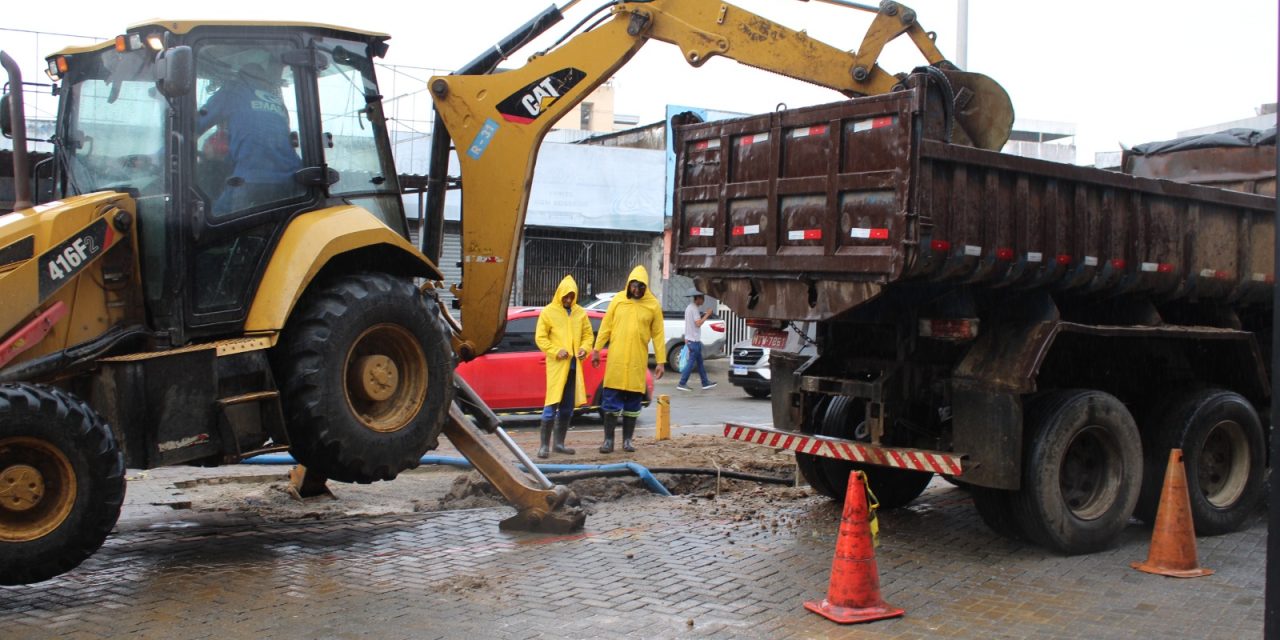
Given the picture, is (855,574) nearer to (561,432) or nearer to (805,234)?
(805,234)

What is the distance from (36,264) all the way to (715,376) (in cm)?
1813

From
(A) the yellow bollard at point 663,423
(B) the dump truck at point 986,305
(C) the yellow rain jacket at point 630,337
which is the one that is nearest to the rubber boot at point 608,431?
(C) the yellow rain jacket at point 630,337

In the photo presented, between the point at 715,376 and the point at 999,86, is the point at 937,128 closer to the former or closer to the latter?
the point at 999,86

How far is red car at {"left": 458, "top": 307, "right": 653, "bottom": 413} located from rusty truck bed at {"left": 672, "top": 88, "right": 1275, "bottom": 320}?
606cm

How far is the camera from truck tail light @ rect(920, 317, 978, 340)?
7.09m

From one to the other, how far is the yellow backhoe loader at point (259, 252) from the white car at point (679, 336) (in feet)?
43.5

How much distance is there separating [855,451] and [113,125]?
4810 mm

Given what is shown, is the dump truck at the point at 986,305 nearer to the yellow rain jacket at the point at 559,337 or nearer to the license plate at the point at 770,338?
the license plate at the point at 770,338

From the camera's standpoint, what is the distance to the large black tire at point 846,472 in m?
8.43

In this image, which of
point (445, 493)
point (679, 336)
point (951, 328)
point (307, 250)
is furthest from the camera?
point (679, 336)

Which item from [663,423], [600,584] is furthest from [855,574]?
[663,423]

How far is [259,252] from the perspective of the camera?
6586 mm

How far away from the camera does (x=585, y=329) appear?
11.8 meters

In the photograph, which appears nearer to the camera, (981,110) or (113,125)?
(113,125)
